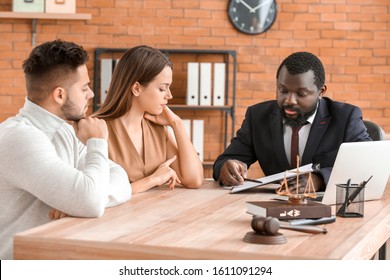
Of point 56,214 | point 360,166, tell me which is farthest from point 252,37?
point 56,214

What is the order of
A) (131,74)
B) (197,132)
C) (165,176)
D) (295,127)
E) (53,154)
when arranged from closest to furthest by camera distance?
(53,154)
(165,176)
(131,74)
(295,127)
(197,132)

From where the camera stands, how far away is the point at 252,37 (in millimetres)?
5703

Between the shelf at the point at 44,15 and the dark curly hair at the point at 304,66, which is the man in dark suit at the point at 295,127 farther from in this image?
the shelf at the point at 44,15

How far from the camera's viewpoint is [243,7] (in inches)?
223

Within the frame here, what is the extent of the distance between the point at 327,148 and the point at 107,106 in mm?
867

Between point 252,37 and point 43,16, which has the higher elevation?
point 43,16

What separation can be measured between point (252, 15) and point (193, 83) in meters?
0.74

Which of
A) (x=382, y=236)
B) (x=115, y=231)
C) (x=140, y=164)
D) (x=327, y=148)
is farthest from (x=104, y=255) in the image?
(x=327, y=148)

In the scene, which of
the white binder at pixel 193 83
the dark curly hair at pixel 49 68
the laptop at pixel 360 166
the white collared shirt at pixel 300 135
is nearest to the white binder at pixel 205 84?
the white binder at pixel 193 83

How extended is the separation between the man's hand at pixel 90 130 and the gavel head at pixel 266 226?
61 cm

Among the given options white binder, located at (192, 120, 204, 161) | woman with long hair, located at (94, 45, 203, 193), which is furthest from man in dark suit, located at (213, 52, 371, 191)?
white binder, located at (192, 120, 204, 161)

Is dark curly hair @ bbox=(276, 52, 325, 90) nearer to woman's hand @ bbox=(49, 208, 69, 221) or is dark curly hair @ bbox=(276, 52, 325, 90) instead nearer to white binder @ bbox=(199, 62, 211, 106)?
woman's hand @ bbox=(49, 208, 69, 221)

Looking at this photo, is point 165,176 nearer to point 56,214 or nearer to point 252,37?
point 56,214

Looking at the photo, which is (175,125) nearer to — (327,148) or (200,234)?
(327,148)
